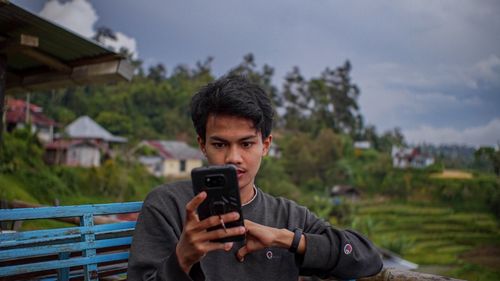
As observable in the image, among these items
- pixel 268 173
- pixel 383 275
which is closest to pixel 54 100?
pixel 268 173

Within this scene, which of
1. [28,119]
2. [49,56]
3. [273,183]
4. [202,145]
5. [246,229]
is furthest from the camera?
[273,183]

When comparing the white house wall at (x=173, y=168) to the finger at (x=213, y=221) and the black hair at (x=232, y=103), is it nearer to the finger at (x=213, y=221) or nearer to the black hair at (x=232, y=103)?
the black hair at (x=232, y=103)

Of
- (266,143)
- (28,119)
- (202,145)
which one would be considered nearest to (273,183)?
(28,119)

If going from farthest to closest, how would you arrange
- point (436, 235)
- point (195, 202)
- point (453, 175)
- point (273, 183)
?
point (453, 175) → point (436, 235) → point (273, 183) → point (195, 202)

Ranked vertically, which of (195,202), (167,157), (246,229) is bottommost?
(246,229)

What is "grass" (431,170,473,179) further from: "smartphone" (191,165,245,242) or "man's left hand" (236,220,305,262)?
"smartphone" (191,165,245,242)

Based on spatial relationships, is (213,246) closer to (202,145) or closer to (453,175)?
(202,145)

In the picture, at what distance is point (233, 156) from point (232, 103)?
0.60ft

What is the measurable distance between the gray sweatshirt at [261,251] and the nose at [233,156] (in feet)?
0.73

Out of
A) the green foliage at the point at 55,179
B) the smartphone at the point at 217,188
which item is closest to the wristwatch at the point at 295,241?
the smartphone at the point at 217,188

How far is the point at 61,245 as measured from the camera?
1.88 meters

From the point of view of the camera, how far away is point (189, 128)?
41.3 metres

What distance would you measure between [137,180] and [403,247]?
16136 mm

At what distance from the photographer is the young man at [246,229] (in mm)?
1593
